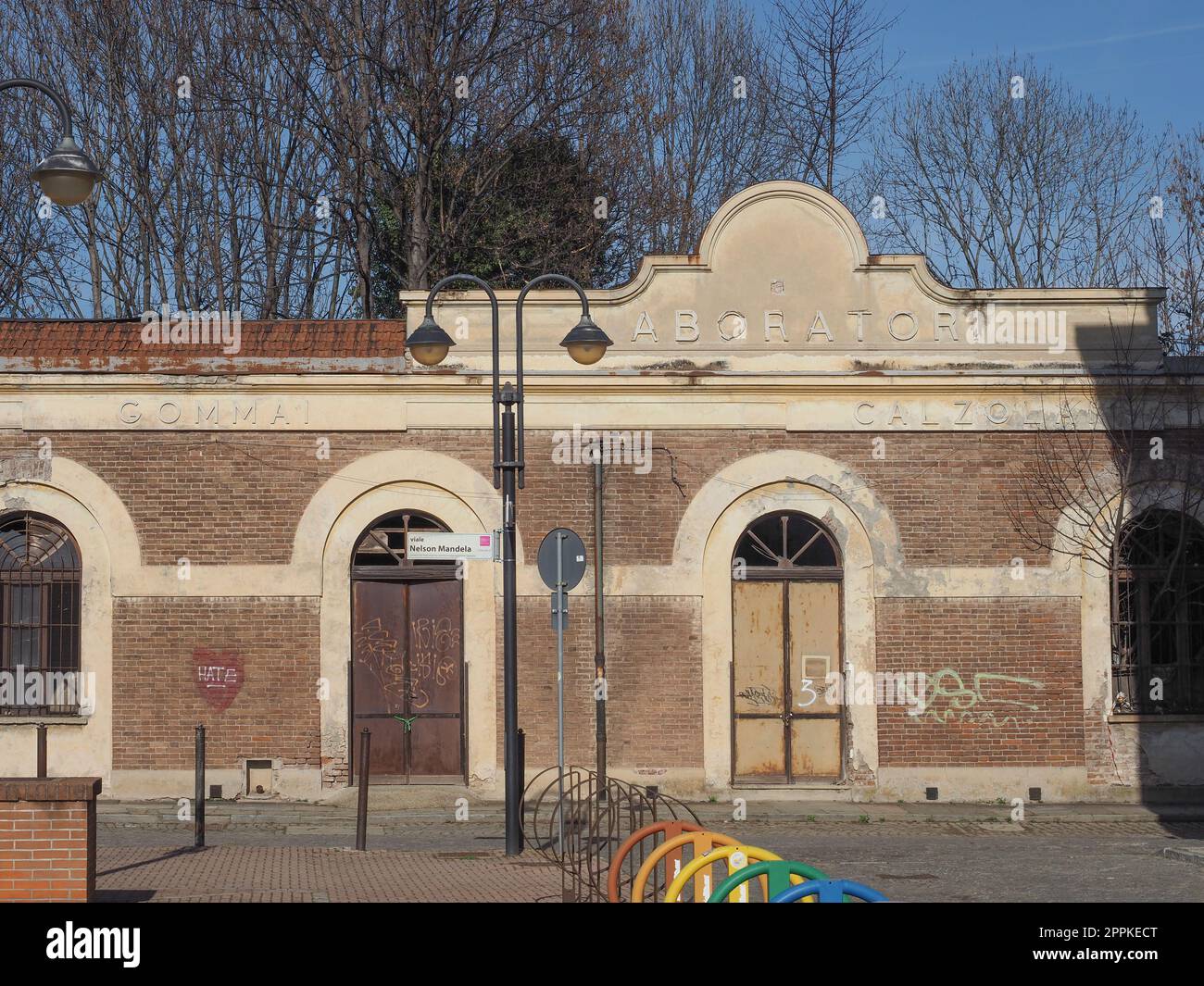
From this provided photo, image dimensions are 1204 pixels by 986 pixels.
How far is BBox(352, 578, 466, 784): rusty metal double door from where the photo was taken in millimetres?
17984

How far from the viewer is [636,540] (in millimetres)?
18156

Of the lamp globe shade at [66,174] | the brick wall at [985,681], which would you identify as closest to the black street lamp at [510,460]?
the lamp globe shade at [66,174]

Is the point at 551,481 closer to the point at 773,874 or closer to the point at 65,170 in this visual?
the point at 65,170

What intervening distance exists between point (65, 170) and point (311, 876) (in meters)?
6.11

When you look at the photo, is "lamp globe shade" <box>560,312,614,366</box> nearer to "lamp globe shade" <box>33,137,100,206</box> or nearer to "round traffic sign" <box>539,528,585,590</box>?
"round traffic sign" <box>539,528,585,590</box>

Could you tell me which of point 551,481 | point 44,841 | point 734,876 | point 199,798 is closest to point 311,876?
point 199,798

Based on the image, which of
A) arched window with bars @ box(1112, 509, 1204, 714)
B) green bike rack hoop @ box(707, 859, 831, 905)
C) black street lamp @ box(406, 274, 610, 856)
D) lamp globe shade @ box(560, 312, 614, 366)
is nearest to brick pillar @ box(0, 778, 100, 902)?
green bike rack hoop @ box(707, 859, 831, 905)

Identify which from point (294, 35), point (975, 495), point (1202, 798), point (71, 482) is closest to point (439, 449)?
point (71, 482)

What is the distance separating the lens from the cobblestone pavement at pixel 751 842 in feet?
38.9

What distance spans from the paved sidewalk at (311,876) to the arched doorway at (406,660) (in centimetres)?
364

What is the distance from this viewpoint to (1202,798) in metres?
18.0

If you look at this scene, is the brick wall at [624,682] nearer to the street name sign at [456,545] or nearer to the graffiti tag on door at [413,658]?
the graffiti tag on door at [413,658]
